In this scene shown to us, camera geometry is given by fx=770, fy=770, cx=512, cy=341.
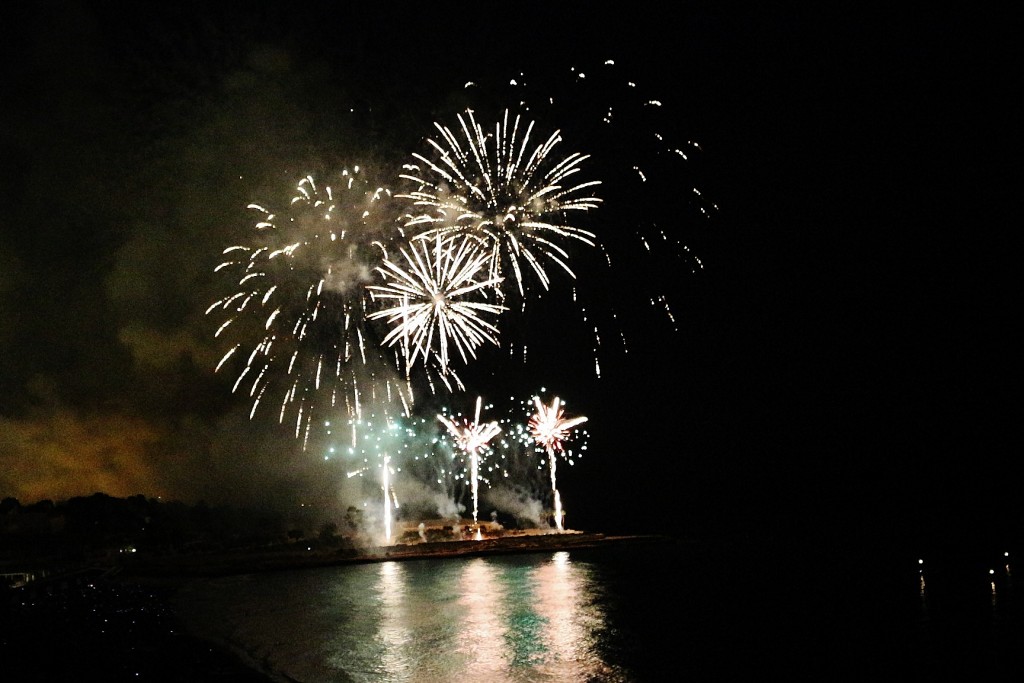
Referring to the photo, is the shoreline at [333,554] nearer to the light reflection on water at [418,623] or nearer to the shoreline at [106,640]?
the light reflection on water at [418,623]

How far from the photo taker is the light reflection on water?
11469 millimetres

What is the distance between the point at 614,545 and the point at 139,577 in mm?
20025

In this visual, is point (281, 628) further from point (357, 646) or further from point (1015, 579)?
point (1015, 579)

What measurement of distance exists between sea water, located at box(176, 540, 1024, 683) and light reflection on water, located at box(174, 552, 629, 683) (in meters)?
0.05

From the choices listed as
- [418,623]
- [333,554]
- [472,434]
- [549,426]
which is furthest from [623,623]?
[472,434]

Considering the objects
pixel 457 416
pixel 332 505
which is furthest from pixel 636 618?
pixel 332 505

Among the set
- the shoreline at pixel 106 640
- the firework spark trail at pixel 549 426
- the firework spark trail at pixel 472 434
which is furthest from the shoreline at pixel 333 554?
the firework spark trail at pixel 472 434

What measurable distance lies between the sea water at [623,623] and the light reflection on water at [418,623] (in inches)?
1.8

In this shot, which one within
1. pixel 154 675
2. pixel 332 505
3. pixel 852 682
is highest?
pixel 332 505

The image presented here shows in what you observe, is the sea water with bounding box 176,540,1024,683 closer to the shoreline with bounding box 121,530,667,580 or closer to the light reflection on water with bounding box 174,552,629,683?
the light reflection on water with bounding box 174,552,629,683

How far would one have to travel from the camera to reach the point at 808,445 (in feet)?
258

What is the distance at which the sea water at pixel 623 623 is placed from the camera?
11438 mm

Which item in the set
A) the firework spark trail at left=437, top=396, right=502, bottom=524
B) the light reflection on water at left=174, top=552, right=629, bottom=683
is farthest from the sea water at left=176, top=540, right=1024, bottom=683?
the firework spark trail at left=437, top=396, right=502, bottom=524

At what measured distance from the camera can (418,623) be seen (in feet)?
50.8
